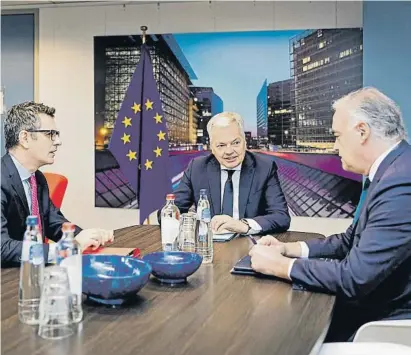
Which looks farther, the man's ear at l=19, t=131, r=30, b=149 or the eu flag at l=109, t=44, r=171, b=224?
the eu flag at l=109, t=44, r=171, b=224

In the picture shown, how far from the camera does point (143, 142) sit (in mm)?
4367

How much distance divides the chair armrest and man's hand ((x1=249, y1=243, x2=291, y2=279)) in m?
0.28

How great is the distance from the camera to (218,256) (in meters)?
2.12

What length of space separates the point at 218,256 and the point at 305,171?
2.46 metres

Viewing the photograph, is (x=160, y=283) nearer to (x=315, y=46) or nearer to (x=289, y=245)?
(x=289, y=245)

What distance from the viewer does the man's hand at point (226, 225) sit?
8.26 feet

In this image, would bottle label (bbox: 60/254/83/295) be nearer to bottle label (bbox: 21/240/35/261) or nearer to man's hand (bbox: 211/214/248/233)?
bottle label (bbox: 21/240/35/261)

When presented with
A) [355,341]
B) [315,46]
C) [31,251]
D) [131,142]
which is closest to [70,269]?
[31,251]

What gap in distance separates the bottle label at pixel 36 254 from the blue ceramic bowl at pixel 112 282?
0.44 feet

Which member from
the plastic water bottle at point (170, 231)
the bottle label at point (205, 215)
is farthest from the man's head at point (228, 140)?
the bottle label at point (205, 215)

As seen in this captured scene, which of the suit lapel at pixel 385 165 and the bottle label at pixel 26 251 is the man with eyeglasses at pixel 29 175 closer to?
the bottle label at pixel 26 251

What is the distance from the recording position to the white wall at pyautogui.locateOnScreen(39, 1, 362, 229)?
183 inches

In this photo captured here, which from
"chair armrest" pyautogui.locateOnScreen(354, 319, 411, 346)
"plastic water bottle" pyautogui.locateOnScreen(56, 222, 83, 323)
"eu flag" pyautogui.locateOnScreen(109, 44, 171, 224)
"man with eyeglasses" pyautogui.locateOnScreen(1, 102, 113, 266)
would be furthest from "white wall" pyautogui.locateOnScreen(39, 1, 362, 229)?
"plastic water bottle" pyautogui.locateOnScreen(56, 222, 83, 323)

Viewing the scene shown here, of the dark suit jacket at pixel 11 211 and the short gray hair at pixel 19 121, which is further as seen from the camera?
the short gray hair at pixel 19 121
